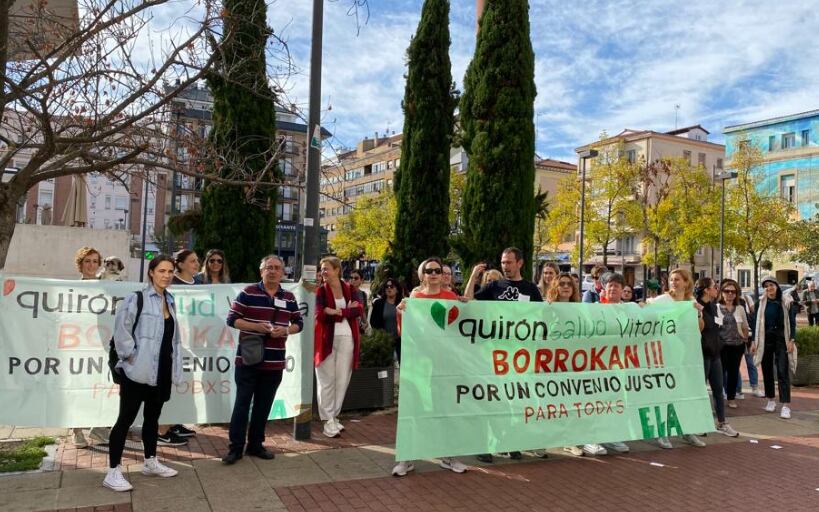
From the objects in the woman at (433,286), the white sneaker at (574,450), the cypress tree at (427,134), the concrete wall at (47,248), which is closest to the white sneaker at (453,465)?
the woman at (433,286)

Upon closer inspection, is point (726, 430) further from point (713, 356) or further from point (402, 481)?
point (402, 481)

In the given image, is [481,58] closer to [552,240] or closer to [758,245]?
[758,245]

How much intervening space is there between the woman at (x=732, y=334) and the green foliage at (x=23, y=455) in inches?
327

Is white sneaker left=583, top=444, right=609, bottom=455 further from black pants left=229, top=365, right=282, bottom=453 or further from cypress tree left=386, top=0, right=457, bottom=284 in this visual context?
cypress tree left=386, top=0, right=457, bottom=284

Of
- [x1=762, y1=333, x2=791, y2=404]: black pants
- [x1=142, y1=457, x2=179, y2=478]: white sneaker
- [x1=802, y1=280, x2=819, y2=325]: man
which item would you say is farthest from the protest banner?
[x1=802, y1=280, x2=819, y2=325]: man

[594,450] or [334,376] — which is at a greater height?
[334,376]

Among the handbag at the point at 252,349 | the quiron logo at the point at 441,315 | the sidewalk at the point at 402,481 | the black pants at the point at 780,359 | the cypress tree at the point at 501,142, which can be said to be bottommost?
the sidewalk at the point at 402,481

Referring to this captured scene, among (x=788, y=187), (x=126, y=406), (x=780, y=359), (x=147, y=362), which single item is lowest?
(x=126, y=406)

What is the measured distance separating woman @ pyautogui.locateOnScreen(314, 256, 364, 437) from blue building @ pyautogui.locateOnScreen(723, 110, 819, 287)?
45.4m

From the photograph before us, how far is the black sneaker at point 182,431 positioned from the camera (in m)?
6.43

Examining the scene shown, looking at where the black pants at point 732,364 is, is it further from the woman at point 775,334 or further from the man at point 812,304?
the man at point 812,304

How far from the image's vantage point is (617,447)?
21.7 ft

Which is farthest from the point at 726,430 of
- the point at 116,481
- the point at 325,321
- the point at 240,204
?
the point at 240,204

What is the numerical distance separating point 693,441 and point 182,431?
5356mm
